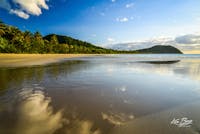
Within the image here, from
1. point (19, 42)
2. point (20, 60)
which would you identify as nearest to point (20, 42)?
point (19, 42)

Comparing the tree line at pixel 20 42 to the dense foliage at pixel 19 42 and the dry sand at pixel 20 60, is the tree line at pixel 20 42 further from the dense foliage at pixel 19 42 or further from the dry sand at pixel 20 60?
the dry sand at pixel 20 60

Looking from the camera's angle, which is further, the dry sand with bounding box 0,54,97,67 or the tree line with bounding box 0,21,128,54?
the tree line with bounding box 0,21,128,54

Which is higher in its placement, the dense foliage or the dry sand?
the dense foliage

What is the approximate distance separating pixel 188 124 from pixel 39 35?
70.0m

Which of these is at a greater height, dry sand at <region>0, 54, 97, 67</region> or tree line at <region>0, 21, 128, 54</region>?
tree line at <region>0, 21, 128, 54</region>

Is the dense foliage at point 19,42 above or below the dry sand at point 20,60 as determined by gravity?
above

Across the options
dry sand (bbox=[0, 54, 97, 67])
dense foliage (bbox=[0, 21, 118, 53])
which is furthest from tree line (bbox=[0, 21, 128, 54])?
dry sand (bbox=[0, 54, 97, 67])

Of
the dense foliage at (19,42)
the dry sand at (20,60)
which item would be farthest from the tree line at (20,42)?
the dry sand at (20,60)

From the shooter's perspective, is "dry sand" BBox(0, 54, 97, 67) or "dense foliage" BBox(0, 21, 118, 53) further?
"dense foliage" BBox(0, 21, 118, 53)

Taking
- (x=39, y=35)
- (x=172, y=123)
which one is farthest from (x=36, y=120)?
(x=39, y=35)

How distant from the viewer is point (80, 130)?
3197 millimetres

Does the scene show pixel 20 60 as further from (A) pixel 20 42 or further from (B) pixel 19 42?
(A) pixel 20 42

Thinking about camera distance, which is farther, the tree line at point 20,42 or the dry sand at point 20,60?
the tree line at point 20,42

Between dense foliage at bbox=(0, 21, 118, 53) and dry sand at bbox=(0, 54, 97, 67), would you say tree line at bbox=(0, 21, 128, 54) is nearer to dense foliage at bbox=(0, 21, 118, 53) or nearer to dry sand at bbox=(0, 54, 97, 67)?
dense foliage at bbox=(0, 21, 118, 53)
